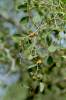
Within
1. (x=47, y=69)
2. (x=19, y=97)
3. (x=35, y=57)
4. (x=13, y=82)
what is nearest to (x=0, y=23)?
(x=13, y=82)

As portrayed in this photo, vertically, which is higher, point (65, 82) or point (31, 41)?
point (31, 41)

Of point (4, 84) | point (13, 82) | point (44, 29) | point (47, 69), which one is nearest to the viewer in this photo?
point (44, 29)

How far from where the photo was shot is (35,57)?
255 centimetres

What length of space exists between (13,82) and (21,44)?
2547mm

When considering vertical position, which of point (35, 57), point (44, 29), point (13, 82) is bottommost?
point (13, 82)

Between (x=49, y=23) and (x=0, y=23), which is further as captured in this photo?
(x=0, y=23)

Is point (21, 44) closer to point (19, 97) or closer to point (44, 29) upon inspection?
point (44, 29)

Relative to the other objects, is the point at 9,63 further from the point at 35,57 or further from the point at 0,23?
the point at 35,57

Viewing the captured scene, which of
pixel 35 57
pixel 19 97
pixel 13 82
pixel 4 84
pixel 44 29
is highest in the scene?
pixel 44 29

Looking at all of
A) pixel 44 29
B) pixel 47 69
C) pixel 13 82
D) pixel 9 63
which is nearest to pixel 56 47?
pixel 44 29

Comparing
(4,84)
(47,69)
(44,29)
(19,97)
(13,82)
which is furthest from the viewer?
(19,97)

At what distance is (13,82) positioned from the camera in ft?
16.5

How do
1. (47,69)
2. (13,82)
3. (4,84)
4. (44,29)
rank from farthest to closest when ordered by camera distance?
1. (13,82)
2. (4,84)
3. (47,69)
4. (44,29)

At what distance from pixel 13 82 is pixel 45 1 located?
8.56ft
